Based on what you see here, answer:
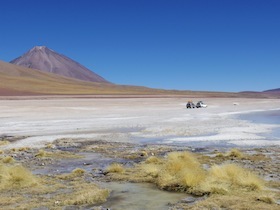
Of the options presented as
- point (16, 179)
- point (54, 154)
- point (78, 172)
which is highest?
point (16, 179)

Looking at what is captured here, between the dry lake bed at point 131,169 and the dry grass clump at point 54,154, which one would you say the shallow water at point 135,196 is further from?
the dry grass clump at point 54,154

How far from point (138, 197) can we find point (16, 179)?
3.80m

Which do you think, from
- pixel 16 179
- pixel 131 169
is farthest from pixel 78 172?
pixel 16 179

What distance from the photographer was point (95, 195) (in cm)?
1100

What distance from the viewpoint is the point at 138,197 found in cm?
1133

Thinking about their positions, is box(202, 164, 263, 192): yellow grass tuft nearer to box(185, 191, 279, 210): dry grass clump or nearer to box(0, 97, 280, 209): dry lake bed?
box(0, 97, 280, 209): dry lake bed

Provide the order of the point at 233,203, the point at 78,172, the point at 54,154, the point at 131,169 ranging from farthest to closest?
the point at 54,154 < the point at 131,169 < the point at 78,172 < the point at 233,203

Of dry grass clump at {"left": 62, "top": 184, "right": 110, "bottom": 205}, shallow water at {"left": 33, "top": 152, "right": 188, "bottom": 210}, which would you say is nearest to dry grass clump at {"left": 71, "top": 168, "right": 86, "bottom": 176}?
shallow water at {"left": 33, "top": 152, "right": 188, "bottom": 210}

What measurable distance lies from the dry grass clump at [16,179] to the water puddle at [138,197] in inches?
82.6

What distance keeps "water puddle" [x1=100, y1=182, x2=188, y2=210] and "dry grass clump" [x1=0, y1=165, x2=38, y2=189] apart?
6.88 ft

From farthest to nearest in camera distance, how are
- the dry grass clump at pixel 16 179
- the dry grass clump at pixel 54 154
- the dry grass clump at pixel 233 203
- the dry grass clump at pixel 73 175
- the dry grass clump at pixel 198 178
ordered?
the dry grass clump at pixel 54 154 → the dry grass clump at pixel 73 175 → the dry grass clump at pixel 16 179 → the dry grass clump at pixel 198 178 → the dry grass clump at pixel 233 203

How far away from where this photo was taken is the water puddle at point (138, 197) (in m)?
10.4

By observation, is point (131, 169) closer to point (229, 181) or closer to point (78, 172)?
point (78, 172)

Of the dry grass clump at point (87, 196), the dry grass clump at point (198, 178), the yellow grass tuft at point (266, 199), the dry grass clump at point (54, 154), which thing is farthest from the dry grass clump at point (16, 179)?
the yellow grass tuft at point (266, 199)
